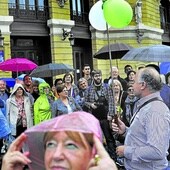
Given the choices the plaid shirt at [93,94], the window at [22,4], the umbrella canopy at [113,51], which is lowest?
the plaid shirt at [93,94]

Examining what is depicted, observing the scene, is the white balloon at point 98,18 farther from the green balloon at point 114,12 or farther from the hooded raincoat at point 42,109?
the hooded raincoat at point 42,109

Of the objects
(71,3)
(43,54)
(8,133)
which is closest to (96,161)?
(8,133)

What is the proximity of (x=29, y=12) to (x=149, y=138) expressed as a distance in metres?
18.1

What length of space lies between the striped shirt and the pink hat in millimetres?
1492

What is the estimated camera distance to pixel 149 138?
3.21 metres

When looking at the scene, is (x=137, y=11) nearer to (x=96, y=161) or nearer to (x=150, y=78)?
(x=150, y=78)

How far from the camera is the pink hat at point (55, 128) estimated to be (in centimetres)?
171

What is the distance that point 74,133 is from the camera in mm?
1691

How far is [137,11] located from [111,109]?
17955 millimetres

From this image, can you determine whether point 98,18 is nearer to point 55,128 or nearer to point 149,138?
point 149,138

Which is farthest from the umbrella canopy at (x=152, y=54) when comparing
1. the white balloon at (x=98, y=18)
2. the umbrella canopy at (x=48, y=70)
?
the umbrella canopy at (x=48, y=70)

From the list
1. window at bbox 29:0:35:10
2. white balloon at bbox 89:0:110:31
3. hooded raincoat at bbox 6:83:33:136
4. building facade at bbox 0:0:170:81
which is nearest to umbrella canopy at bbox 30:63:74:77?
hooded raincoat at bbox 6:83:33:136

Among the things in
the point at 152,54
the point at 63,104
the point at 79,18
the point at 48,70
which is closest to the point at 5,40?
the point at 79,18

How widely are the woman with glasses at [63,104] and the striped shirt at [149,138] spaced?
423 cm
